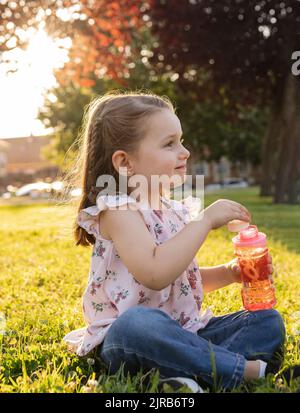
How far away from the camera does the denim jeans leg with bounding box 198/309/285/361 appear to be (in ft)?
8.63

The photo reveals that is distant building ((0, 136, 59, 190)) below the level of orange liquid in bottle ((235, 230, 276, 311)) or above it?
below

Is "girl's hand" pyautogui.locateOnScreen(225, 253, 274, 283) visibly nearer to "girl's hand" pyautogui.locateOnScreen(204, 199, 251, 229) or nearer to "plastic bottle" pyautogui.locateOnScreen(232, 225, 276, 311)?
"plastic bottle" pyautogui.locateOnScreen(232, 225, 276, 311)

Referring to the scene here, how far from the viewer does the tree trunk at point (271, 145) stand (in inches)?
692

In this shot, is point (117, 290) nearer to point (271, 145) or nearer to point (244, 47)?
point (244, 47)

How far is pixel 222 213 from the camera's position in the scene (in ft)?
8.28

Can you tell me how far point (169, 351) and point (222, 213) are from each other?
24.1 inches

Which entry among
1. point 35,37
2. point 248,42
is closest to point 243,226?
point 35,37

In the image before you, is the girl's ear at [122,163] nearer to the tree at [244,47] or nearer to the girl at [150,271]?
the girl at [150,271]

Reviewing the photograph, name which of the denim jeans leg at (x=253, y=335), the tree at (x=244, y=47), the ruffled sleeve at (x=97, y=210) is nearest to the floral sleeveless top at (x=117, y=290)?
the ruffled sleeve at (x=97, y=210)

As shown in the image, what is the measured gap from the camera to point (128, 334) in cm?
235

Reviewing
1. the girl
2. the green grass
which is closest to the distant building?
the green grass

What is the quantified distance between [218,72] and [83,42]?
5673 millimetres

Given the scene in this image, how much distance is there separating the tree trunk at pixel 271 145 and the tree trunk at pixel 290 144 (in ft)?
2.11

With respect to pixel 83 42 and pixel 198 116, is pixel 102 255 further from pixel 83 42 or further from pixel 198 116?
pixel 198 116
